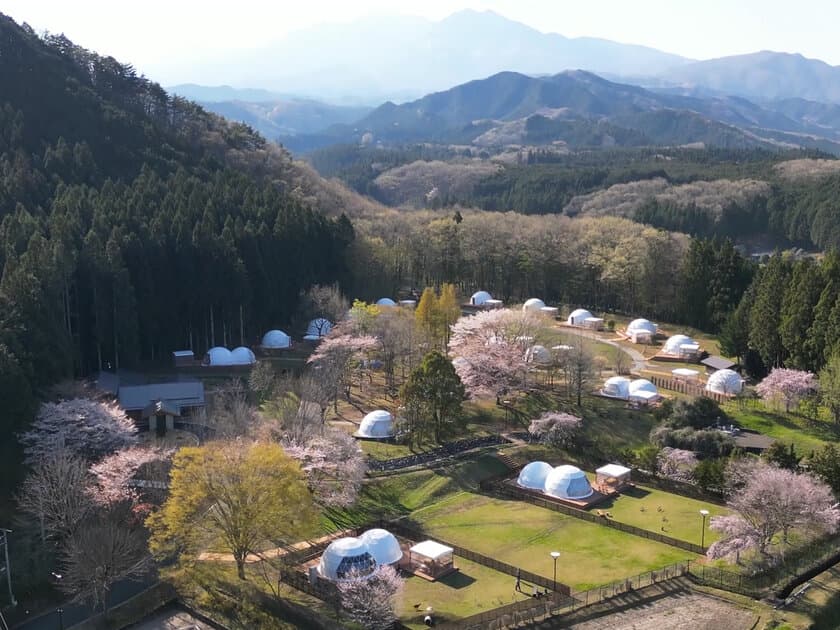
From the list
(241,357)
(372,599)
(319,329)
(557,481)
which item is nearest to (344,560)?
(372,599)

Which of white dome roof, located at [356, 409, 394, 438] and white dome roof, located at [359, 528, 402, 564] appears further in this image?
white dome roof, located at [356, 409, 394, 438]

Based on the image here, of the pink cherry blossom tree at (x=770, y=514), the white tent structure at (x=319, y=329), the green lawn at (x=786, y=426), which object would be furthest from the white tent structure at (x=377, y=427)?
the green lawn at (x=786, y=426)

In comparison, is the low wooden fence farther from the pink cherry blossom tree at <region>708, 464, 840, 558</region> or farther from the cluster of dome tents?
the pink cherry blossom tree at <region>708, 464, 840, 558</region>

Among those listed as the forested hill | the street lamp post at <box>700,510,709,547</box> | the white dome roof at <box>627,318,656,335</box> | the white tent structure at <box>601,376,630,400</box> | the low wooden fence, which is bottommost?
the low wooden fence

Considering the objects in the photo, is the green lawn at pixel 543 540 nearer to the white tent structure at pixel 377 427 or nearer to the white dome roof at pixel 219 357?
the white tent structure at pixel 377 427

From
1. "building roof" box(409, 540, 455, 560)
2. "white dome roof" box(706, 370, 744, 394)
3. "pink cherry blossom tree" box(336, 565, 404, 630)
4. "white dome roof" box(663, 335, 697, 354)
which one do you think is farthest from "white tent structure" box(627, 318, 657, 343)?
"pink cherry blossom tree" box(336, 565, 404, 630)

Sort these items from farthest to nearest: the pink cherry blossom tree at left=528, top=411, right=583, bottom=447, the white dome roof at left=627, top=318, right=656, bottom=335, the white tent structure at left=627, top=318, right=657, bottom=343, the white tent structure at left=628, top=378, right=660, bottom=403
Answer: the white dome roof at left=627, top=318, right=656, bottom=335, the white tent structure at left=627, top=318, right=657, bottom=343, the white tent structure at left=628, top=378, right=660, bottom=403, the pink cherry blossom tree at left=528, top=411, right=583, bottom=447

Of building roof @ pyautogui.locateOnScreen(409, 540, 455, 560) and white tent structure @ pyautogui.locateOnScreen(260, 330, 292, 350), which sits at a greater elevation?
white tent structure @ pyautogui.locateOnScreen(260, 330, 292, 350)
